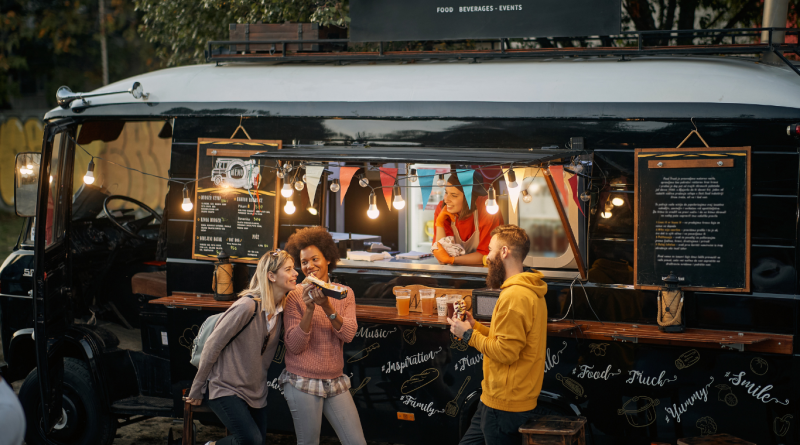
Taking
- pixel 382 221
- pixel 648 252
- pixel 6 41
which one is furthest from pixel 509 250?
pixel 6 41

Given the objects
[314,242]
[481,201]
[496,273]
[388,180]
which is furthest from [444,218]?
[496,273]

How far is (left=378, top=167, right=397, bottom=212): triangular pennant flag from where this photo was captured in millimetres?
5258

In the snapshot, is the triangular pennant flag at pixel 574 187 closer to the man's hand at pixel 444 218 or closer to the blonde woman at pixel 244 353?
the man's hand at pixel 444 218

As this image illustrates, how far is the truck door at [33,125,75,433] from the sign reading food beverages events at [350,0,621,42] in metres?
2.46

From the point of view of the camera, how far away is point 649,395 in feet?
15.3

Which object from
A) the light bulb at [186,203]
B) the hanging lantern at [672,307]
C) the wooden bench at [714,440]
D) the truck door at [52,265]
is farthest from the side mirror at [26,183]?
the wooden bench at [714,440]

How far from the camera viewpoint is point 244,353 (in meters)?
4.54

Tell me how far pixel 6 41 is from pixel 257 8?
1108cm

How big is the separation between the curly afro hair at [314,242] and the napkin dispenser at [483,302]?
104 cm

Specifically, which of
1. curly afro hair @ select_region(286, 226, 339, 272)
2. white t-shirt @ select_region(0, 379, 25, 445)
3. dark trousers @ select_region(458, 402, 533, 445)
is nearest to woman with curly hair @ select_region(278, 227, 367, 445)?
curly afro hair @ select_region(286, 226, 339, 272)

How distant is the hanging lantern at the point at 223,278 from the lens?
552cm

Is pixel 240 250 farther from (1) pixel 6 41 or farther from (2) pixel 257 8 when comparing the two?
(1) pixel 6 41

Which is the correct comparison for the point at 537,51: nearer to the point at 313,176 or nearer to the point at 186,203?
the point at 313,176

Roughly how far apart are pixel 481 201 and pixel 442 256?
69 centimetres
